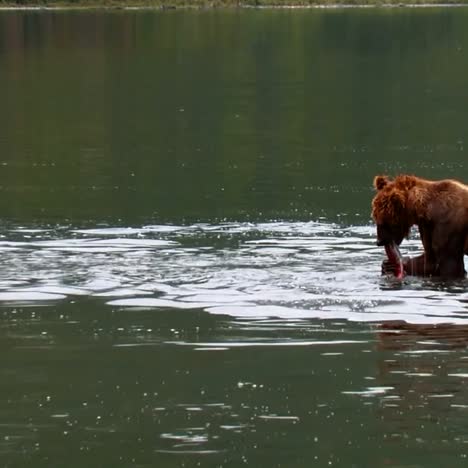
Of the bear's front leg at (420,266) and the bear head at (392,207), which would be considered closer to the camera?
the bear head at (392,207)

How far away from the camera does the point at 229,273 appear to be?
1677cm

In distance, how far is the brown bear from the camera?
15938 millimetres

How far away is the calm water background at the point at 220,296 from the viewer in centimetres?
1059

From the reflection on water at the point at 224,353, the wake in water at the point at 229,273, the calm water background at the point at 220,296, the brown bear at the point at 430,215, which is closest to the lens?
the reflection on water at the point at 224,353

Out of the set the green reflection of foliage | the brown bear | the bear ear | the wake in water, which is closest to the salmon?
the brown bear

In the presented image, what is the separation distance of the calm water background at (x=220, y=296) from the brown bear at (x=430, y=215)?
32 centimetres

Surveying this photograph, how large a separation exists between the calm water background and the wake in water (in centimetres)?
4

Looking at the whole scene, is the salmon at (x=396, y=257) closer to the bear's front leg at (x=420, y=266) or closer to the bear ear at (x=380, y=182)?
the bear's front leg at (x=420, y=266)

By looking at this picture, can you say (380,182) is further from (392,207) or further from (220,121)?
(220,121)

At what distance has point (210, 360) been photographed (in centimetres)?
1277

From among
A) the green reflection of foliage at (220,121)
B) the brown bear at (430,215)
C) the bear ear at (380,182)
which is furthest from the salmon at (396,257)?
the green reflection of foliage at (220,121)

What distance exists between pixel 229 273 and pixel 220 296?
111cm

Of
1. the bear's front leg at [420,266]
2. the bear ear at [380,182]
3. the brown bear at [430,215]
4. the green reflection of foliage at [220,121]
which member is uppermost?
the bear ear at [380,182]

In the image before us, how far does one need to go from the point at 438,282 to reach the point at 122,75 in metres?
41.3
